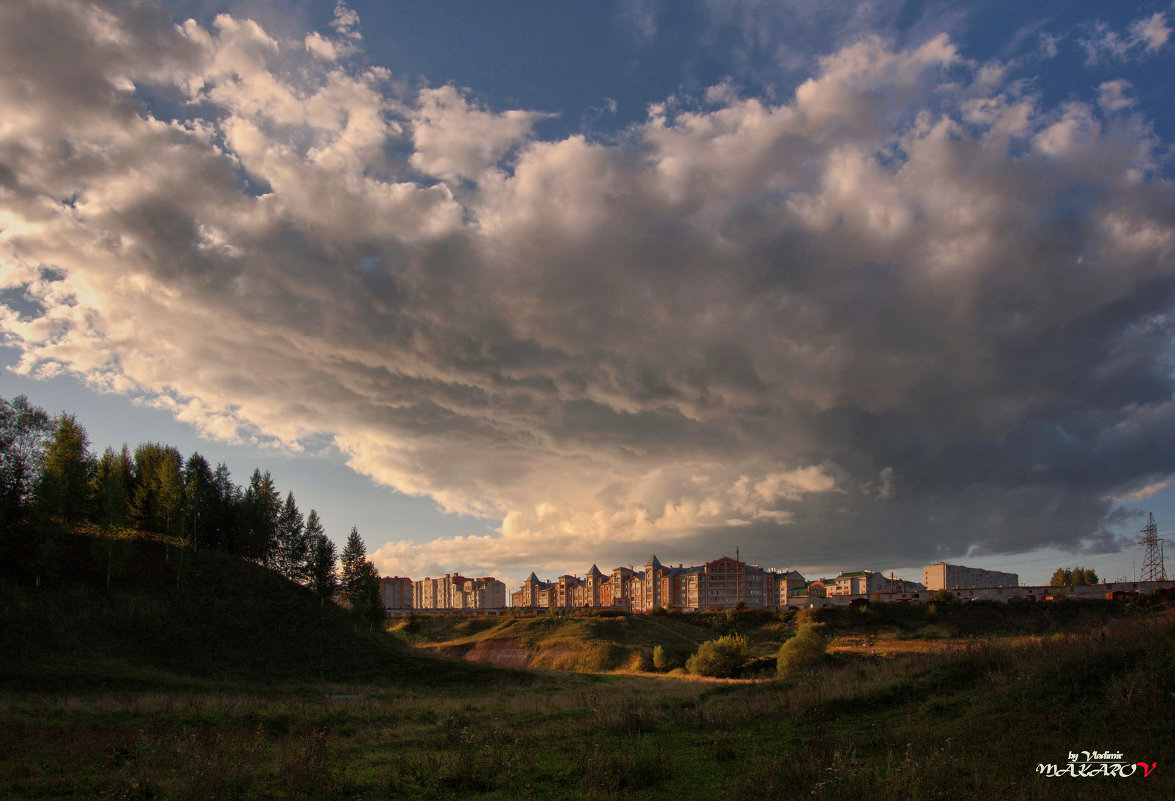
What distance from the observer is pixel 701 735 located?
17859 mm

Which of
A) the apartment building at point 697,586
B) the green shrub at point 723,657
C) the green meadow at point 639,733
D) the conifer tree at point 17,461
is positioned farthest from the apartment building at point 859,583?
the conifer tree at point 17,461

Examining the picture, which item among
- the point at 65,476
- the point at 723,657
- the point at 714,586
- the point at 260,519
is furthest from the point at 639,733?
the point at 714,586

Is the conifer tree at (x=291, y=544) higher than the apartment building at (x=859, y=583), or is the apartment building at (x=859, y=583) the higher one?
the conifer tree at (x=291, y=544)

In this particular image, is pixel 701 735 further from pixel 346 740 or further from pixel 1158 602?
pixel 1158 602

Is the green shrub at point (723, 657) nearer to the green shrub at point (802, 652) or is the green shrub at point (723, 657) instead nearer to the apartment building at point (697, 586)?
the green shrub at point (802, 652)

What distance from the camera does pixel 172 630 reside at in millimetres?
51438

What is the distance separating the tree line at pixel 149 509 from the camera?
173 feet

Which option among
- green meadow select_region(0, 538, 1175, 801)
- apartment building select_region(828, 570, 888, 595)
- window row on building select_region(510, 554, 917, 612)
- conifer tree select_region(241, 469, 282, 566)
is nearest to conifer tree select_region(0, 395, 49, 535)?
green meadow select_region(0, 538, 1175, 801)

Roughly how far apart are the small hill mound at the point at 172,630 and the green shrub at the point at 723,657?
1791 centimetres

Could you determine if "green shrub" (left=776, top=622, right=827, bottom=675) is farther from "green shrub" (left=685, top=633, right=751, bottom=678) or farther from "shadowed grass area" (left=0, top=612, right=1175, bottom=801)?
"shadowed grass area" (left=0, top=612, right=1175, bottom=801)

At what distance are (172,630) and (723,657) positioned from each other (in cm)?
4548

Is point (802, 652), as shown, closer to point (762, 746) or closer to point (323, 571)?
point (762, 746)

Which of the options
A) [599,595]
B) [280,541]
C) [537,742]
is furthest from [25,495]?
[599,595]

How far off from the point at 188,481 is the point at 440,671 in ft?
159
